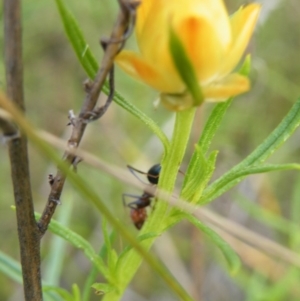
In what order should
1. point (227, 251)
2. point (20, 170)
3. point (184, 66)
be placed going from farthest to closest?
point (227, 251) < point (20, 170) < point (184, 66)

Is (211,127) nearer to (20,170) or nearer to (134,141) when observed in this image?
(20,170)

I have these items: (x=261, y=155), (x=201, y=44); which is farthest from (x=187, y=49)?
(x=261, y=155)

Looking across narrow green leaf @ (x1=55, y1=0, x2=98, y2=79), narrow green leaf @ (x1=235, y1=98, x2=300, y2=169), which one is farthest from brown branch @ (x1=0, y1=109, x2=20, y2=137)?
narrow green leaf @ (x1=235, y1=98, x2=300, y2=169)

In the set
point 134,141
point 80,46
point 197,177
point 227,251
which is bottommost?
point 227,251

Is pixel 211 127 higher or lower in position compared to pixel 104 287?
higher

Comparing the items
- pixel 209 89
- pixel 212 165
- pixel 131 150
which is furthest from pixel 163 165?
pixel 131 150

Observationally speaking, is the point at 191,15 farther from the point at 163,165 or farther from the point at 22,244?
the point at 22,244

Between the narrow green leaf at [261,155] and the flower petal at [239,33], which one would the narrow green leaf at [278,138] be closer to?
the narrow green leaf at [261,155]

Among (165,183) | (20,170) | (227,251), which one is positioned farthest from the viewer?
(165,183)

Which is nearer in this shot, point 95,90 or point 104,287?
point 95,90
